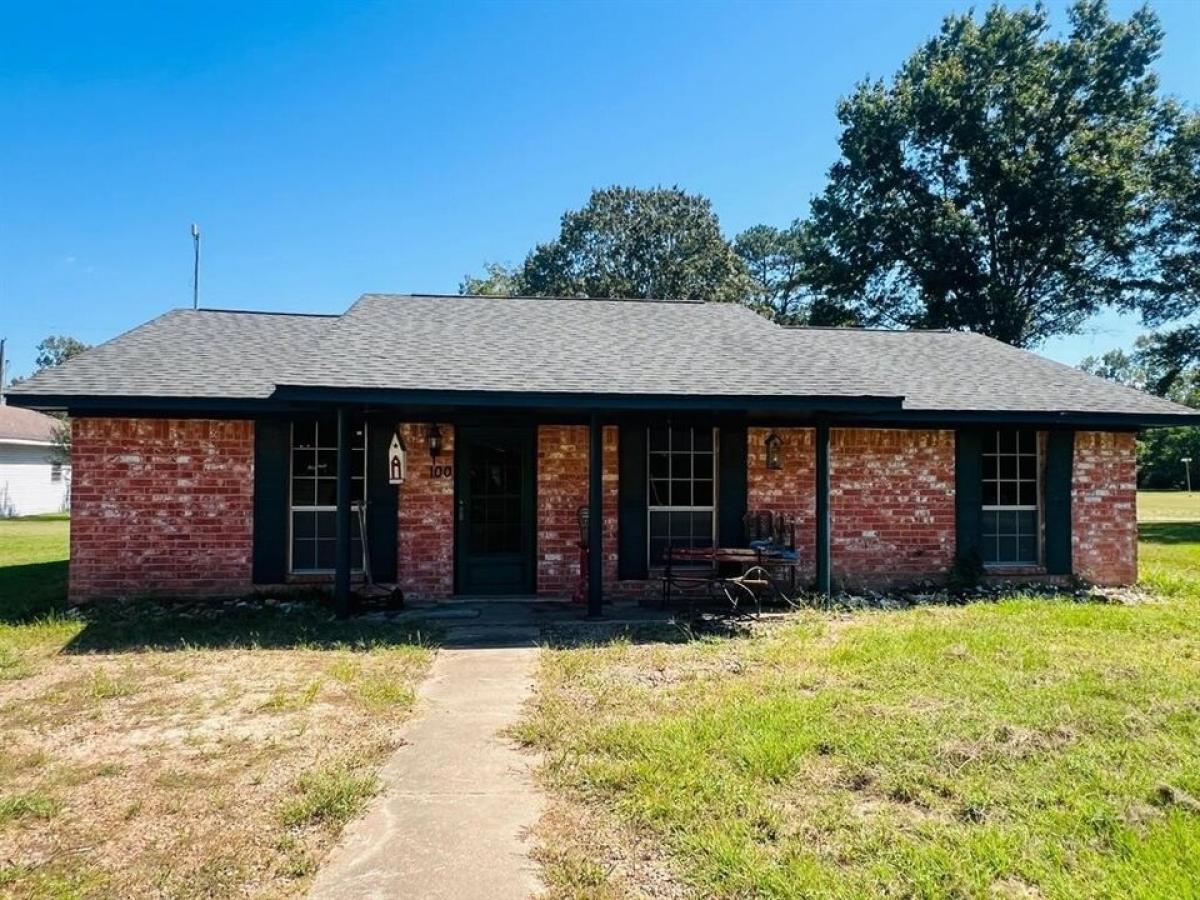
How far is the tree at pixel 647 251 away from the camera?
3325 centimetres

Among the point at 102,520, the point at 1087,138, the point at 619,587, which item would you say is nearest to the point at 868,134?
the point at 1087,138

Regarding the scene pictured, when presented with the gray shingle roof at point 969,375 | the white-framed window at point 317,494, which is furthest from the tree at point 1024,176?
the white-framed window at point 317,494

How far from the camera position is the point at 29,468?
26.0 metres

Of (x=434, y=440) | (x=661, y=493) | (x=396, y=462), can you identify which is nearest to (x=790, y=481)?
(x=661, y=493)

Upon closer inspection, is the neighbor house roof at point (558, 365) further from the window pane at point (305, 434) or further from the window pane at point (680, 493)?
the window pane at point (680, 493)

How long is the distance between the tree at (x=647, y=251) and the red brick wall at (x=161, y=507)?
25.7 meters

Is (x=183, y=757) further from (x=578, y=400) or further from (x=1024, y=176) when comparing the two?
(x=1024, y=176)

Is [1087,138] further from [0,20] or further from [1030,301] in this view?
[0,20]

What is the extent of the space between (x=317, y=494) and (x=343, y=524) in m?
1.55

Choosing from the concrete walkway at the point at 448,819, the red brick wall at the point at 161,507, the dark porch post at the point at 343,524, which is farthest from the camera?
the red brick wall at the point at 161,507

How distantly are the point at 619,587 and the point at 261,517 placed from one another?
448cm

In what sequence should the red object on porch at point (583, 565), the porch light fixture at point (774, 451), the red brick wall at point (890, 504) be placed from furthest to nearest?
the red brick wall at point (890, 504), the porch light fixture at point (774, 451), the red object on porch at point (583, 565)

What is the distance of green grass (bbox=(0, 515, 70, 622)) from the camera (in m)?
8.29

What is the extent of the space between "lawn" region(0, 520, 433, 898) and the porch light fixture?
5036 millimetres
